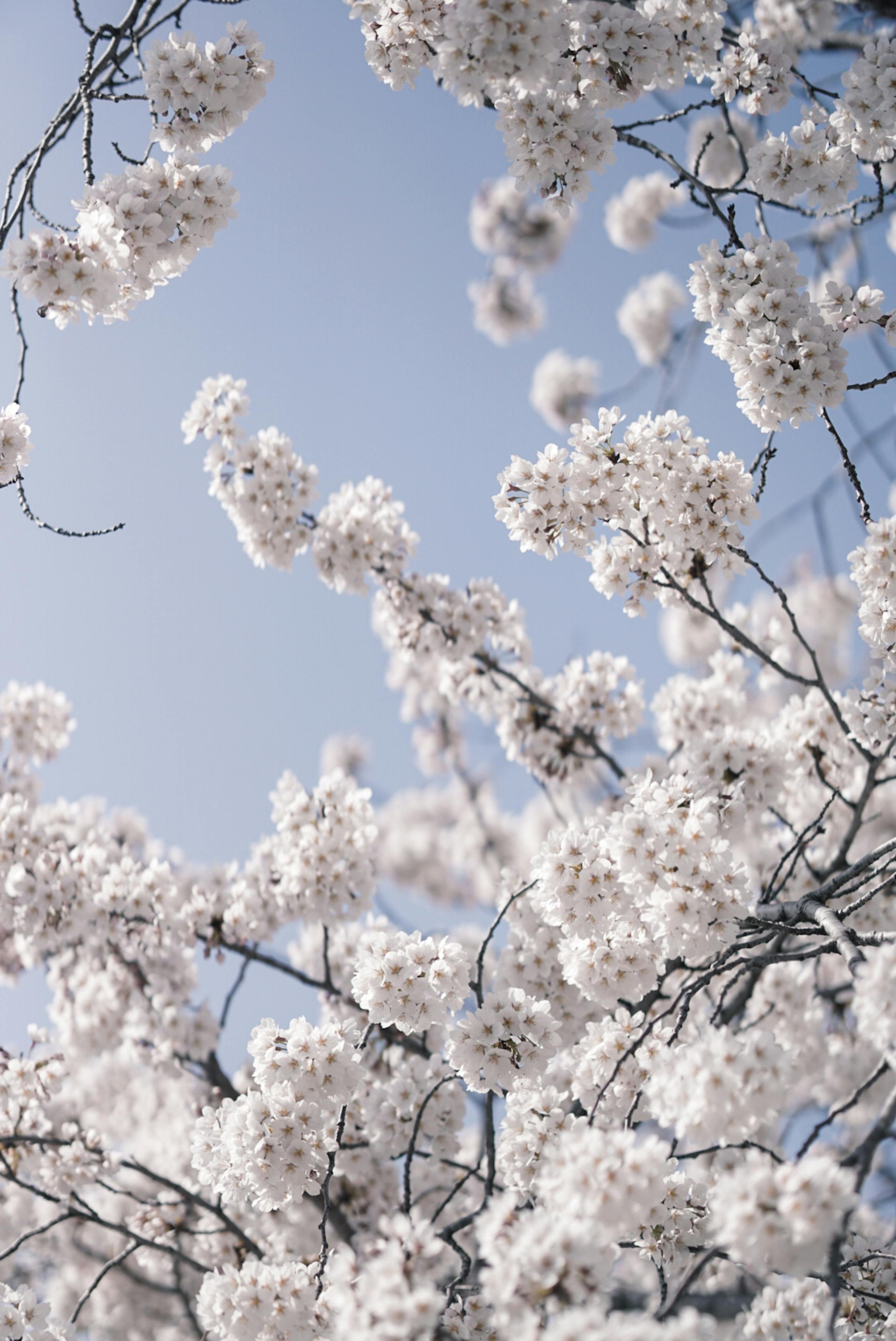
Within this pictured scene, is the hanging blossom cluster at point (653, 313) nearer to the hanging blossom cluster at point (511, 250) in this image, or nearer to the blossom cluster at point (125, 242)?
the hanging blossom cluster at point (511, 250)

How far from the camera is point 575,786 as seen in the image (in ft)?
20.8

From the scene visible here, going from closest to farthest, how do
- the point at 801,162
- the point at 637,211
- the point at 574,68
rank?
1. the point at 574,68
2. the point at 801,162
3. the point at 637,211

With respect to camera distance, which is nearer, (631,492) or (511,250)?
(631,492)

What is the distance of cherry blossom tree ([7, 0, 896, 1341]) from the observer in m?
2.24

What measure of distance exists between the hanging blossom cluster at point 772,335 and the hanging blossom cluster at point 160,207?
2002 mm

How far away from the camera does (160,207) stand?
3334 mm

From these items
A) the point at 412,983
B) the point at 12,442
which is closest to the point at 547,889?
the point at 412,983

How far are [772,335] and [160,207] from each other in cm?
246

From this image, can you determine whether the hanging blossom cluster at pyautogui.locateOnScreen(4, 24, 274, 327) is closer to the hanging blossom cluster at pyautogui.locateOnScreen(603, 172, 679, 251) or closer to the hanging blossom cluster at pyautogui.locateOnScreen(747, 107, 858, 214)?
the hanging blossom cluster at pyautogui.locateOnScreen(747, 107, 858, 214)

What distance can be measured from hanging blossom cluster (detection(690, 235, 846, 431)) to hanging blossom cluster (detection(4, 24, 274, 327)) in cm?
200

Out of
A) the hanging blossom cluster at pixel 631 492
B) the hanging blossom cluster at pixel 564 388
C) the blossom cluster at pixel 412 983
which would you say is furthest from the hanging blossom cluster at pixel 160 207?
the hanging blossom cluster at pixel 564 388

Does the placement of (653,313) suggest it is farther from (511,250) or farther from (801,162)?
(801,162)

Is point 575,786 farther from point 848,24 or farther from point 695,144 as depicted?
point 695,144

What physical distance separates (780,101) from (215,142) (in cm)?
263
